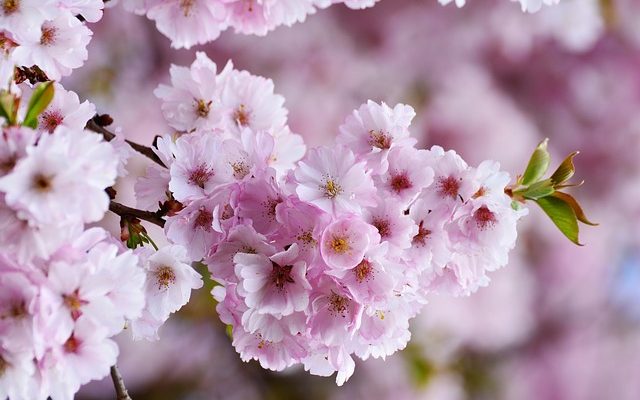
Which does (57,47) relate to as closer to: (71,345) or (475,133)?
(71,345)

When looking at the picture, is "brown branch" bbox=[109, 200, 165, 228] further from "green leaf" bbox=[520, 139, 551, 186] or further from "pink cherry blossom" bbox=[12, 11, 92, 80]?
"green leaf" bbox=[520, 139, 551, 186]

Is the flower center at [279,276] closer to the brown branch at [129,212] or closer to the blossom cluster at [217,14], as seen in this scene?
the brown branch at [129,212]

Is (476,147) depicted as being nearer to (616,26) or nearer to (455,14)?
(455,14)

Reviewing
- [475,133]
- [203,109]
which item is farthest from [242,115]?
[475,133]

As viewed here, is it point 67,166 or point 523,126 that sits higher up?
point 67,166

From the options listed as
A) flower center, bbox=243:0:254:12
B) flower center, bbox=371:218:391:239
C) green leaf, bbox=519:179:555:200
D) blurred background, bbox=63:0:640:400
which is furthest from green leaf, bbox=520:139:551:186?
blurred background, bbox=63:0:640:400

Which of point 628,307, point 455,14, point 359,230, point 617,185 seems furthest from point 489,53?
point 359,230
